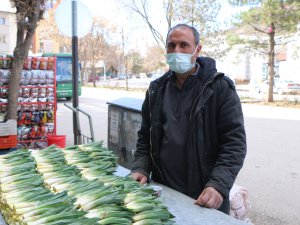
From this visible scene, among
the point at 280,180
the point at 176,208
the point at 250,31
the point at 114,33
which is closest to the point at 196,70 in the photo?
the point at 176,208

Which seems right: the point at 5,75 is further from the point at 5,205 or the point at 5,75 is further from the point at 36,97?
the point at 5,205

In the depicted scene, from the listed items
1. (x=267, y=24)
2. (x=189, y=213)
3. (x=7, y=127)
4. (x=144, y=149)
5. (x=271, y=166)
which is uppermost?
(x=267, y=24)

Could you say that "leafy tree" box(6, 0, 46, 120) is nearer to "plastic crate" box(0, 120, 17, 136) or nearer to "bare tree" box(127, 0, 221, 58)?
"plastic crate" box(0, 120, 17, 136)

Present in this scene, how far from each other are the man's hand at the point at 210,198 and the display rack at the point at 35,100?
6.69 metres

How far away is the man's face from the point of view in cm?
250

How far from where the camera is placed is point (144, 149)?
2.82m

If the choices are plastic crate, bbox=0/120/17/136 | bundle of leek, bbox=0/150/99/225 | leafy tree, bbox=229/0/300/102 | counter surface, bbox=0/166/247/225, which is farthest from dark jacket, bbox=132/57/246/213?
leafy tree, bbox=229/0/300/102

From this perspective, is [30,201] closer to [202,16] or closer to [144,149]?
[144,149]

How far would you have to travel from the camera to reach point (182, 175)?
102 inches

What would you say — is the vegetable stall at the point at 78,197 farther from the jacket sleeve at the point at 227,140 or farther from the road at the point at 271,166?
the road at the point at 271,166

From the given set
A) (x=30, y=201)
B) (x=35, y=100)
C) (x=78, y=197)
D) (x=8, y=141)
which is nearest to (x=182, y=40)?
(x=78, y=197)

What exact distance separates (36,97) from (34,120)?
19.9 inches

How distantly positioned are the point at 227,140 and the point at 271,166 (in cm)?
601

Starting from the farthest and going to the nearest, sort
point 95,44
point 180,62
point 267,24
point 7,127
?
point 95,44 < point 267,24 < point 7,127 < point 180,62
